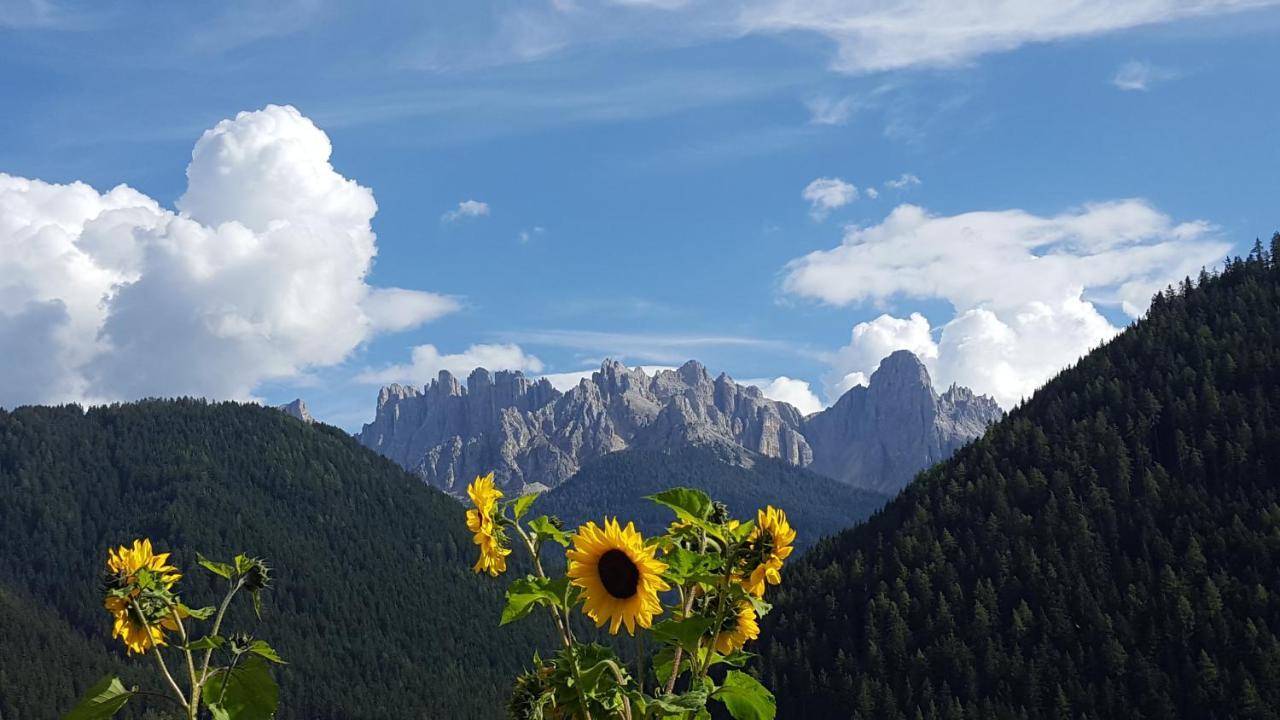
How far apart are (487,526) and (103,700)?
3.43m

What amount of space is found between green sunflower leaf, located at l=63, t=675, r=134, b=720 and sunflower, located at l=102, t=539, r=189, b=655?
0.32m

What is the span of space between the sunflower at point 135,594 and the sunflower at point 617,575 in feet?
10.9

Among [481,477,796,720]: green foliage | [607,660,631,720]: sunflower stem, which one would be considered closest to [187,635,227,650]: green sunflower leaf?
[481,477,796,720]: green foliage

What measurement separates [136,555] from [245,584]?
3.26 ft

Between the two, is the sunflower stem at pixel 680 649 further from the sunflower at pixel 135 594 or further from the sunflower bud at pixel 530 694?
the sunflower at pixel 135 594

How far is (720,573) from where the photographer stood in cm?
738

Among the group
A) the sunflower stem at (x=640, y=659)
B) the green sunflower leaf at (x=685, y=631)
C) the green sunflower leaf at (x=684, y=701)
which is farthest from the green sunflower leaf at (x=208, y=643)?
the green sunflower leaf at (x=684, y=701)

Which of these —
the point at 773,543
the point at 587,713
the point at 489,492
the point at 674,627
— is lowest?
the point at 587,713

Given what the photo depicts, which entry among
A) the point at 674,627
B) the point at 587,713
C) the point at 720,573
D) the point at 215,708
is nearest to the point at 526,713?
the point at 587,713

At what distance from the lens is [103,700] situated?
26.4 feet

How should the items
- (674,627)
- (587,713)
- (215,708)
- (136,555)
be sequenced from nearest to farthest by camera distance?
(587,713), (674,627), (215,708), (136,555)

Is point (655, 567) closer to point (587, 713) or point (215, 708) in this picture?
point (587, 713)

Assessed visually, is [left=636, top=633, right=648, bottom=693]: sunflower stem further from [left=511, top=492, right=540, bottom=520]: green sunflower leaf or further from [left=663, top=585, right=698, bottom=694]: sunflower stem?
[left=511, top=492, right=540, bottom=520]: green sunflower leaf

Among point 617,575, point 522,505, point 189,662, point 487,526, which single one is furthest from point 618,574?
point 189,662
